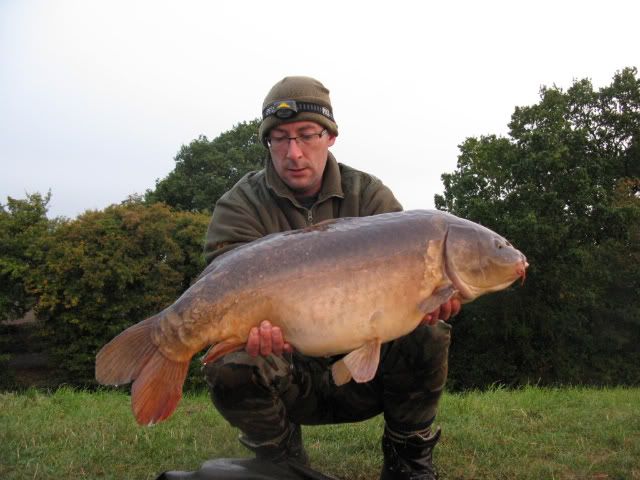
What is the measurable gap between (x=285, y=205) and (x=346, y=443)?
148cm

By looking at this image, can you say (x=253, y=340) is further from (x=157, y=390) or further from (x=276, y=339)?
(x=157, y=390)

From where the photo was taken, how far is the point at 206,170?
3198cm

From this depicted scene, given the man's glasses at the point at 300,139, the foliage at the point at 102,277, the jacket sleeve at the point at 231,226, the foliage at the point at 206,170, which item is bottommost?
the foliage at the point at 102,277

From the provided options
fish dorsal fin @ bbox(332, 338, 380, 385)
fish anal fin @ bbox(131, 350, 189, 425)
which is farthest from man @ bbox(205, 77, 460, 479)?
fish anal fin @ bbox(131, 350, 189, 425)

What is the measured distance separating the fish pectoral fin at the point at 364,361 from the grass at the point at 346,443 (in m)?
1.04

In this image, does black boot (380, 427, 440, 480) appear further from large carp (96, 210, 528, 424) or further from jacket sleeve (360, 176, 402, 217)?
jacket sleeve (360, 176, 402, 217)

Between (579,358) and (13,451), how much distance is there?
2142cm

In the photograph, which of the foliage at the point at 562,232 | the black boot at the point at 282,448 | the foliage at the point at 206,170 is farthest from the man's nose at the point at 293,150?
the foliage at the point at 206,170

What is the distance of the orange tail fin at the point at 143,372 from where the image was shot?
2533 mm

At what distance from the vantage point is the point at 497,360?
22547 millimetres

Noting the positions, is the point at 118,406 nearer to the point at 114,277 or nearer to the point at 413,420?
the point at 413,420

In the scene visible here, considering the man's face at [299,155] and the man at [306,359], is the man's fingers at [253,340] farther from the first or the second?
the man's face at [299,155]

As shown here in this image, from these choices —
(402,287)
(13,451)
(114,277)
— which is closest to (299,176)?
(402,287)

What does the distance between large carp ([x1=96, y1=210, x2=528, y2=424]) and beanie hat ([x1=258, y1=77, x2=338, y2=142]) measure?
98 cm
